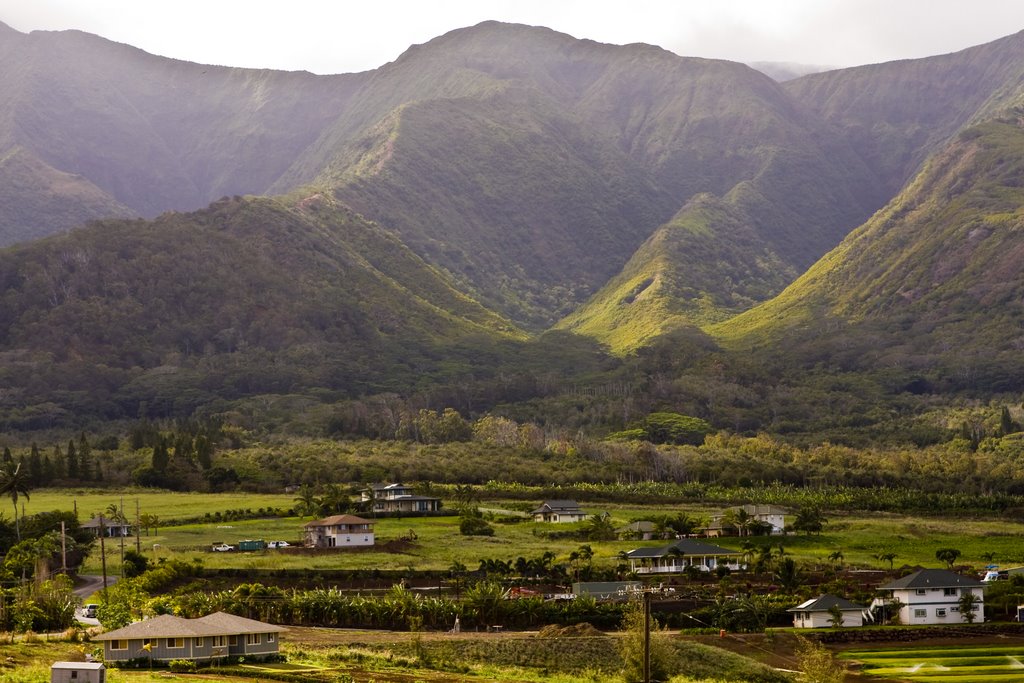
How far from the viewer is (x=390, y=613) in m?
93.8

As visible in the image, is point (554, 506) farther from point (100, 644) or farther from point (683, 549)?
point (100, 644)

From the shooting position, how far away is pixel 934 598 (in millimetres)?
96188

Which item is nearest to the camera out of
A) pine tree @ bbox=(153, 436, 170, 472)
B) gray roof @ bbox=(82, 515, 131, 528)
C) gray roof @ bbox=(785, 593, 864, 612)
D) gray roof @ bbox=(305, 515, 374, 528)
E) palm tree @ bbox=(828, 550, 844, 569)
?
gray roof @ bbox=(785, 593, 864, 612)

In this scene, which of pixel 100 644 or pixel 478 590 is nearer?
pixel 100 644

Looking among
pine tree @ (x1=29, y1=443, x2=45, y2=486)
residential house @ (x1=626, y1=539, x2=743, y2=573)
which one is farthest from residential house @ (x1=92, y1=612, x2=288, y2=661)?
pine tree @ (x1=29, y1=443, x2=45, y2=486)

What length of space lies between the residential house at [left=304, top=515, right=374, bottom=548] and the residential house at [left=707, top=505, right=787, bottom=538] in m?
28.2

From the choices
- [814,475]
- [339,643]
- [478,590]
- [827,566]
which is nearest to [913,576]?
[827,566]

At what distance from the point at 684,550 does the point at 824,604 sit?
23634 millimetres

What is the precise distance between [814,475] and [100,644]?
11691 cm

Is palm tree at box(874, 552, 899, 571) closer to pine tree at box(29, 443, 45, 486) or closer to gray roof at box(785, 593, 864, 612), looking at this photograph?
gray roof at box(785, 593, 864, 612)

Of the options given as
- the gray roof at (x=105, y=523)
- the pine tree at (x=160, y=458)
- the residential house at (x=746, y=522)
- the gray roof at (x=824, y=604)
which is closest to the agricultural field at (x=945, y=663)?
the gray roof at (x=824, y=604)

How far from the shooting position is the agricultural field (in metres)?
78.4

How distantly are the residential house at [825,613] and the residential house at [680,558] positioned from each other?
20.1 meters

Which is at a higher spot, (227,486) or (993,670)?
(227,486)
